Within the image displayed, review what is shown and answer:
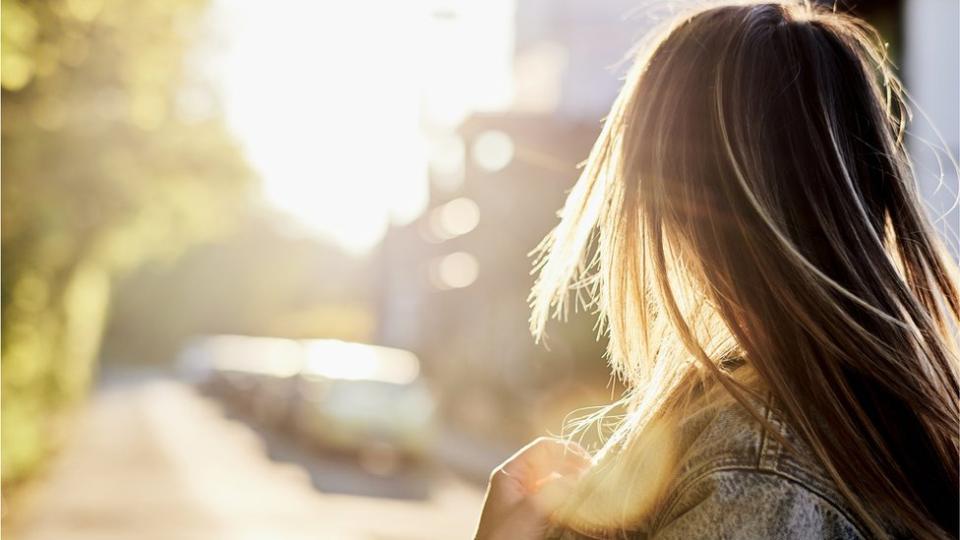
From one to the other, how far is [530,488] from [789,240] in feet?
1.56

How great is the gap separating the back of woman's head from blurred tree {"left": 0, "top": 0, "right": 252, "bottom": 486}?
711 centimetres

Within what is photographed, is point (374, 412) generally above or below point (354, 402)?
below

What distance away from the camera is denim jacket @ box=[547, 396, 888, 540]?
125 centimetres

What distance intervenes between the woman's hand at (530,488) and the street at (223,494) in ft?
33.7

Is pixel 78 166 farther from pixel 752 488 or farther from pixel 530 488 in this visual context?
pixel 752 488

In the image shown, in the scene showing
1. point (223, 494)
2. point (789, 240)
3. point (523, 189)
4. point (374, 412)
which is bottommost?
point (374, 412)

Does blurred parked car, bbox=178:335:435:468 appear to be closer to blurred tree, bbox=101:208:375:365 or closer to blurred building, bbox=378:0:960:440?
blurred building, bbox=378:0:960:440

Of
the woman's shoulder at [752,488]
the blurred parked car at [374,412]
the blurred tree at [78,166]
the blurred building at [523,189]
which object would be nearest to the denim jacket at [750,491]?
the woman's shoulder at [752,488]

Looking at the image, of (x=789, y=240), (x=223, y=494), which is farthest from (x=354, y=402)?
(x=789, y=240)

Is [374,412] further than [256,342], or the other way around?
[256,342]

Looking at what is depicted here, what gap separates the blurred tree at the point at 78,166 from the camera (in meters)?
11.8

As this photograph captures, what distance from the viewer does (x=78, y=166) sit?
20641 millimetres

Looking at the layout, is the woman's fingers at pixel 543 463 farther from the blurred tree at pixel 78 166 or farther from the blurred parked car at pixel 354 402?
the blurred parked car at pixel 354 402

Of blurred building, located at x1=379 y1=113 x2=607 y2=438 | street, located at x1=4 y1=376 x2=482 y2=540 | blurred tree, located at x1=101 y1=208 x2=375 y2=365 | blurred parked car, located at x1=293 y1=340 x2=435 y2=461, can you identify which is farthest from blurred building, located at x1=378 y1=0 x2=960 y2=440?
blurred tree, located at x1=101 y1=208 x2=375 y2=365
